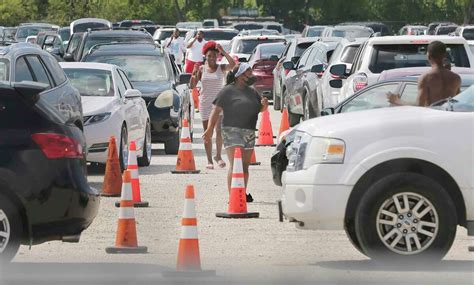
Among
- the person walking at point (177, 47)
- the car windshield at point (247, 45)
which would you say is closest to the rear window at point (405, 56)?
the car windshield at point (247, 45)

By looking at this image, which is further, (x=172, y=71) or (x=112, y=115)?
(x=172, y=71)

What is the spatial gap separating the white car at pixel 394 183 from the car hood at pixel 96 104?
8.20 m

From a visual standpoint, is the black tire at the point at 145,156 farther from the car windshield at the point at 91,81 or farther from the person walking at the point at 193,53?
the person walking at the point at 193,53

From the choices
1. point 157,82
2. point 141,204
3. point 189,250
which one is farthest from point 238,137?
point 157,82

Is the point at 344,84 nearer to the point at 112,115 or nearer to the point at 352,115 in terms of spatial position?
the point at 112,115

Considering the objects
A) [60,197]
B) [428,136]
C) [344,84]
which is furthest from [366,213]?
[344,84]

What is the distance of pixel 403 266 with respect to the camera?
11.3 metres

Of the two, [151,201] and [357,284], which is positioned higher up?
[357,284]

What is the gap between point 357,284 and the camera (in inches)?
414

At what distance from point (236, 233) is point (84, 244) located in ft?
4.79

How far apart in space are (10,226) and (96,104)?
8917 mm

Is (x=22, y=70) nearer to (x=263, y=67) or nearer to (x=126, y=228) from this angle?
(x=126, y=228)

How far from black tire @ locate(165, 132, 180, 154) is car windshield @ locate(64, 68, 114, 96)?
2.88 m

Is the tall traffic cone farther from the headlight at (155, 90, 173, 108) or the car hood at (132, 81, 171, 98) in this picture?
the headlight at (155, 90, 173, 108)
